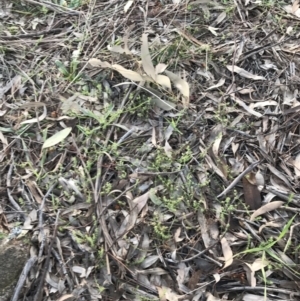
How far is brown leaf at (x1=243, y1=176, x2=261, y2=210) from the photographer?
161cm

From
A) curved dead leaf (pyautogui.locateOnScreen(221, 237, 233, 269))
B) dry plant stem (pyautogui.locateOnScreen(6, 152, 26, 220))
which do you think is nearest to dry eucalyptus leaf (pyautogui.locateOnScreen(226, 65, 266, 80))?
curved dead leaf (pyautogui.locateOnScreen(221, 237, 233, 269))

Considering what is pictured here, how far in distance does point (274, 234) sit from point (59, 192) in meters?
0.76

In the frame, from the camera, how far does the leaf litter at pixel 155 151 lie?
5.08 feet

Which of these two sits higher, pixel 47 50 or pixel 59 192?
pixel 47 50

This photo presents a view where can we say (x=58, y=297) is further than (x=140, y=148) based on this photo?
No

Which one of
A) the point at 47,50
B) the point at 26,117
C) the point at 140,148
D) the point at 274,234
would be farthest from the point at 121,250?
the point at 47,50

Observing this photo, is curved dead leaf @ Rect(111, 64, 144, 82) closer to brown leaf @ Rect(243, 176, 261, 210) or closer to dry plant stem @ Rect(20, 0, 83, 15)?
dry plant stem @ Rect(20, 0, 83, 15)

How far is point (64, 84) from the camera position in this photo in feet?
6.49

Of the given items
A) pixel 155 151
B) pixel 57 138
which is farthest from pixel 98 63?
pixel 155 151

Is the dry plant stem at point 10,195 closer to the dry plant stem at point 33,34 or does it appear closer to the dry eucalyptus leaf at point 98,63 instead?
the dry eucalyptus leaf at point 98,63

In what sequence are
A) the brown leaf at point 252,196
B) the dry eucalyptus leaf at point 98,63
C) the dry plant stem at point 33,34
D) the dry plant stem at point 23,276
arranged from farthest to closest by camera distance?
the dry plant stem at point 33,34, the dry eucalyptus leaf at point 98,63, the brown leaf at point 252,196, the dry plant stem at point 23,276

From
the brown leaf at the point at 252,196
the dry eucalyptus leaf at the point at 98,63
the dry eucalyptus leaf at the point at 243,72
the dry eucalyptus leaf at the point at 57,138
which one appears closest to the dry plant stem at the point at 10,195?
the dry eucalyptus leaf at the point at 57,138

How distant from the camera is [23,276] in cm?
154

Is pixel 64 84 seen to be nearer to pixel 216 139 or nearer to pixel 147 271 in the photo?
pixel 216 139
